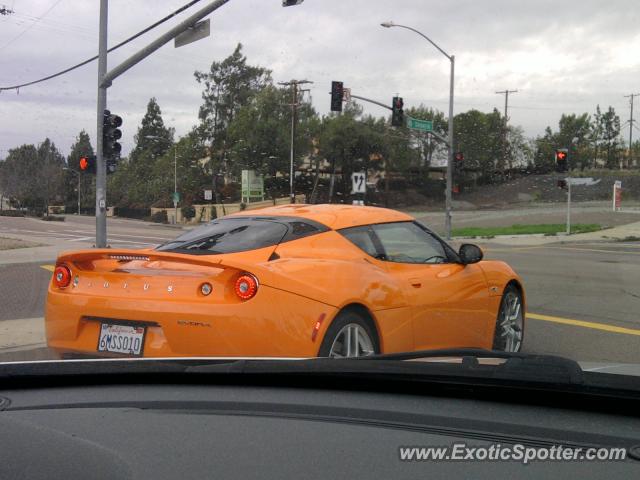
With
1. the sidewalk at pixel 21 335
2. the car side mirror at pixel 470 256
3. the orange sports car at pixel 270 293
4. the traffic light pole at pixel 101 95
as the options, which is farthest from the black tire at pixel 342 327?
the traffic light pole at pixel 101 95

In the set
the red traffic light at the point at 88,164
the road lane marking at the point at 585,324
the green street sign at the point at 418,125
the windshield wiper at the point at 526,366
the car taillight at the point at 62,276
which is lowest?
the road lane marking at the point at 585,324

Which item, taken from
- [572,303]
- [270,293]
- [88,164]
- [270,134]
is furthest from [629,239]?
[270,134]

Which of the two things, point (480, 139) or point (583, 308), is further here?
point (480, 139)

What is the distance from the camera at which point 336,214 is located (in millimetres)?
5406

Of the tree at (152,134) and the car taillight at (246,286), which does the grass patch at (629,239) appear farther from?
the tree at (152,134)

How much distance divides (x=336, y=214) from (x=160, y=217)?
71.3 metres

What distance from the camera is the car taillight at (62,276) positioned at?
4.78 metres

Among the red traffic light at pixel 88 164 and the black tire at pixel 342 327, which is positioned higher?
the red traffic light at pixel 88 164

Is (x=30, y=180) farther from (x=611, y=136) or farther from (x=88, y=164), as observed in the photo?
(x=611, y=136)

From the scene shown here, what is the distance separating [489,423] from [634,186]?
3302 inches

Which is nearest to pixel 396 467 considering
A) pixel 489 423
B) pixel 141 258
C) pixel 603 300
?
pixel 489 423

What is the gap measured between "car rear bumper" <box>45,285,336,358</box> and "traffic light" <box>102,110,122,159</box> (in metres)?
14.5

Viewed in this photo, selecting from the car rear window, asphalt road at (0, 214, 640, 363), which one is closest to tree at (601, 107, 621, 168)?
asphalt road at (0, 214, 640, 363)

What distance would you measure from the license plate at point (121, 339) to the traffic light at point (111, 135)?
1446 centimetres
